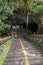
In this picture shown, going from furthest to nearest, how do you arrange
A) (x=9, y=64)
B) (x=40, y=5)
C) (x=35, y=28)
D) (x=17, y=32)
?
(x=17, y=32)
(x=35, y=28)
(x=40, y=5)
(x=9, y=64)

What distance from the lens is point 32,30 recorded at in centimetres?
4928

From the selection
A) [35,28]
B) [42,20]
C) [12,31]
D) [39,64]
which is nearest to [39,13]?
[42,20]

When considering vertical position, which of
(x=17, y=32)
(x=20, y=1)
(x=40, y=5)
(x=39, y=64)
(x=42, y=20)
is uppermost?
(x=20, y=1)

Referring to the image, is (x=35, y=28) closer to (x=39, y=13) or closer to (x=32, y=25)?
(x=32, y=25)

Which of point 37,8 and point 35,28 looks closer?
point 37,8

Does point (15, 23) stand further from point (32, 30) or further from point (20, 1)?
point (20, 1)

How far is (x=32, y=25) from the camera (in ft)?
159

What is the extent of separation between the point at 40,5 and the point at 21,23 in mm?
18906

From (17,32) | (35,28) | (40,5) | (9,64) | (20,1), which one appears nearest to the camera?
(9,64)

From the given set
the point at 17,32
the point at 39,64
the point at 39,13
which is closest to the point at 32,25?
the point at 17,32

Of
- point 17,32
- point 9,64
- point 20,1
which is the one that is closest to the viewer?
point 9,64

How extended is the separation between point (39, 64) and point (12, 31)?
4109cm

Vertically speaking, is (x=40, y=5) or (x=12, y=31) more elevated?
(x=40, y=5)

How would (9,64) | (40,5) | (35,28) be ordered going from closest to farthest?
(9,64) < (40,5) < (35,28)
